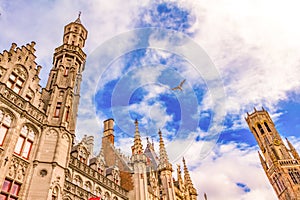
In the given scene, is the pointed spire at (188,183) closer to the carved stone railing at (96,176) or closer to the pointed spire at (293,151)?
the carved stone railing at (96,176)

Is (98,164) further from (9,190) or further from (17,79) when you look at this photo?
(17,79)

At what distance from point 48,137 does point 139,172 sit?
1341 centimetres

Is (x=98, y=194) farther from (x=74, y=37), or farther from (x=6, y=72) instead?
(x=74, y=37)

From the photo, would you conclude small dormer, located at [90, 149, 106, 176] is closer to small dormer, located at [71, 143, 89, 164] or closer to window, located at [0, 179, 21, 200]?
small dormer, located at [71, 143, 89, 164]

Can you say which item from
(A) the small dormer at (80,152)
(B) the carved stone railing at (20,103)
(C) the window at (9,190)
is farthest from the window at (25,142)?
(A) the small dormer at (80,152)

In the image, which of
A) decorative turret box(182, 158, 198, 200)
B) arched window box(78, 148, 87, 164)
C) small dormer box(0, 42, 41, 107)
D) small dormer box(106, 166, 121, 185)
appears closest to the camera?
small dormer box(0, 42, 41, 107)

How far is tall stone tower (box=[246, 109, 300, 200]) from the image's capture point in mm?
99438

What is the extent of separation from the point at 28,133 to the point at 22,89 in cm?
345

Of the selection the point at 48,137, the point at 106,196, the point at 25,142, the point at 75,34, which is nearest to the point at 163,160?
the point at 106,196

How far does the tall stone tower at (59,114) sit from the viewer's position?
16203 mm

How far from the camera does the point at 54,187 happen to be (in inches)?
636

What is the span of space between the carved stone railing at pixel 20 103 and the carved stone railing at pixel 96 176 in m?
4.66

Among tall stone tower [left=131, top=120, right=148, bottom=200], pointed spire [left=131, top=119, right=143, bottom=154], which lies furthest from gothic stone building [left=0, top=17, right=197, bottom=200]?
pointed spire [left=131, top=119, right=143, bottom=154]

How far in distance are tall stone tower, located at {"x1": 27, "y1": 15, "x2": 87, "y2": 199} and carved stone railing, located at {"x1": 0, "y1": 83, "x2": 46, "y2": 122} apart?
0.75 metres
